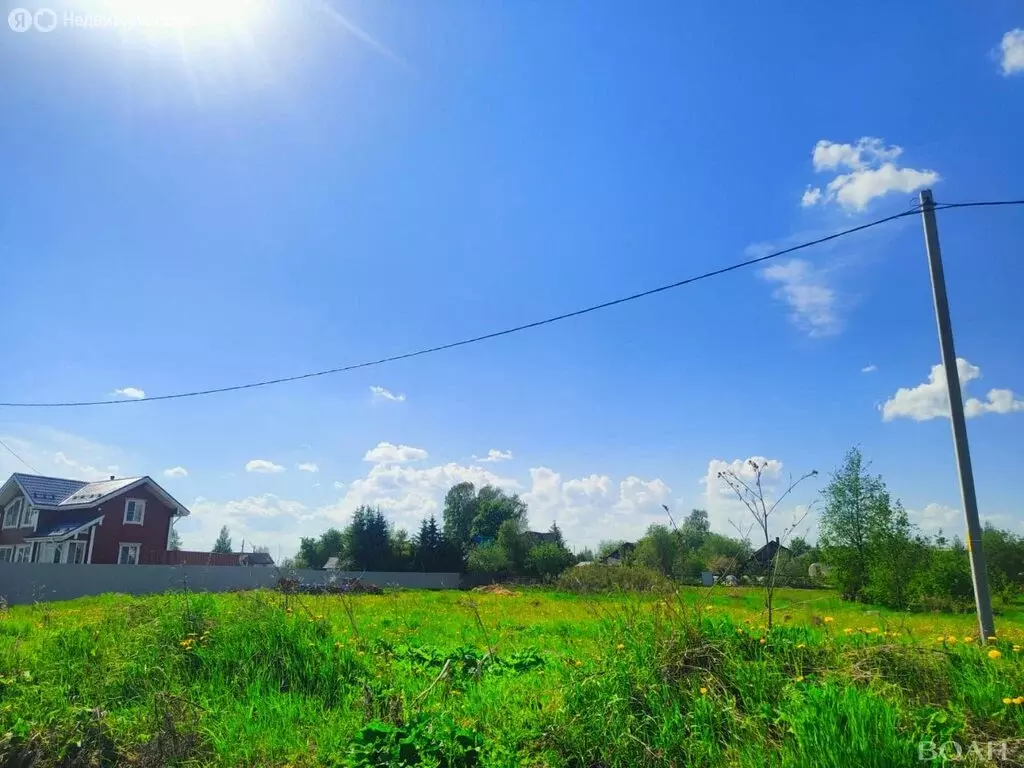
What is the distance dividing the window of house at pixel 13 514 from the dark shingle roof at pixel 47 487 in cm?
173

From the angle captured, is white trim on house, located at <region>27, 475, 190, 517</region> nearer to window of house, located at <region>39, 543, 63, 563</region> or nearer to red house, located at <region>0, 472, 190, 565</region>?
red house, located at <region>0, 472, 190, 565</region>

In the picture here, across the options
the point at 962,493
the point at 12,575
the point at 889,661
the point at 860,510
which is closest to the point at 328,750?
the point at 889,661

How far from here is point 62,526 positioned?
3256cm

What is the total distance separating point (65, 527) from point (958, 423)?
37933mm

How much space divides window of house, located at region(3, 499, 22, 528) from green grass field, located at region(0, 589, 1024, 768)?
115 ft

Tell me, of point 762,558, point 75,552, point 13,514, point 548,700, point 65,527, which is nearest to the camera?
point 548,700

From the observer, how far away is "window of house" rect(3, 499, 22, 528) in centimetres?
3478

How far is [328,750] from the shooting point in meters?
4.56

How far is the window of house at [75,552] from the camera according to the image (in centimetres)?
3142

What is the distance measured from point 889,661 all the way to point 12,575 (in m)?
28.9

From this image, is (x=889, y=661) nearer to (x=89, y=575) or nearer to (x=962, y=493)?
(x=962, y=493)

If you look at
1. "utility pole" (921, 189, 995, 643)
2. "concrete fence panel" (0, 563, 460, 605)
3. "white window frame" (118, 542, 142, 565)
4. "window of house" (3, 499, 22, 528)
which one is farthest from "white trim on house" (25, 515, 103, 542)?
"utility pole" (921, 189, 995, 643)

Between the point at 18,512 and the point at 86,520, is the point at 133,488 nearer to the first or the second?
the point at 86,520

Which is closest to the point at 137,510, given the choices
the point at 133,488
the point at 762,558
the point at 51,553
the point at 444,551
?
the point at 133,488
